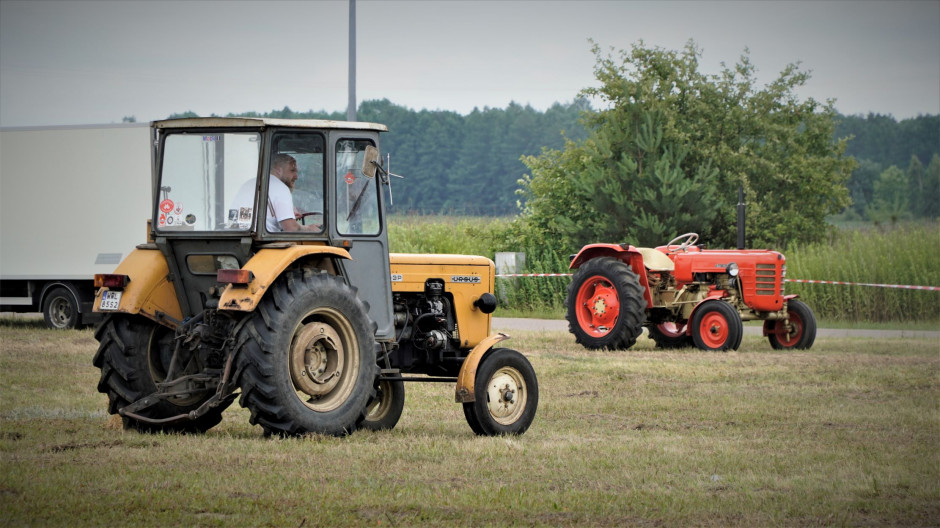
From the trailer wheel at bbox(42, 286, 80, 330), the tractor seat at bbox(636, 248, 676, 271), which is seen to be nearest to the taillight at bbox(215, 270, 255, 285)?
the tractor seat at bbox(636, 248, 676, 271)

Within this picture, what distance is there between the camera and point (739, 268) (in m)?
17.4

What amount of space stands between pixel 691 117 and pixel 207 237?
27.2 meters

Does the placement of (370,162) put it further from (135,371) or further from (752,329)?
(752,329)

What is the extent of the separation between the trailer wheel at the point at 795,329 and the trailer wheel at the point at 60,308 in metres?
10.9

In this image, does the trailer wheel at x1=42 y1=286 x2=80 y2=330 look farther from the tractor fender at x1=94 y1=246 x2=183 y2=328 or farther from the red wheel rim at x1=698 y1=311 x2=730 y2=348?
the tractor fender at x1=94 y1=246 x2=183 y2=328

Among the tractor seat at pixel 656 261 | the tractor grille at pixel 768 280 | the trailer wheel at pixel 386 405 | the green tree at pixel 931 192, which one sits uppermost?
the green tree at pixel 931 192

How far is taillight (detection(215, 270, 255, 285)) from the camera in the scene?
7.94m

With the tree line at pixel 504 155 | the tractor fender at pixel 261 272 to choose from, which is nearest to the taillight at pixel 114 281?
the tractor fender at pixel 261 272

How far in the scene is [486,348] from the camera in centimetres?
899

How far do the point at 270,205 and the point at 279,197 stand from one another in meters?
0.08

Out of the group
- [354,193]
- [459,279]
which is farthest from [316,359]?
[459,279]

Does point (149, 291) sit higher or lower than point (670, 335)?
higher

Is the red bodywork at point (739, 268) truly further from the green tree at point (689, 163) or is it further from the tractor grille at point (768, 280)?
the green tree at point (689, 163)

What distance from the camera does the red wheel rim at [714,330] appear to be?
16.5 meters
